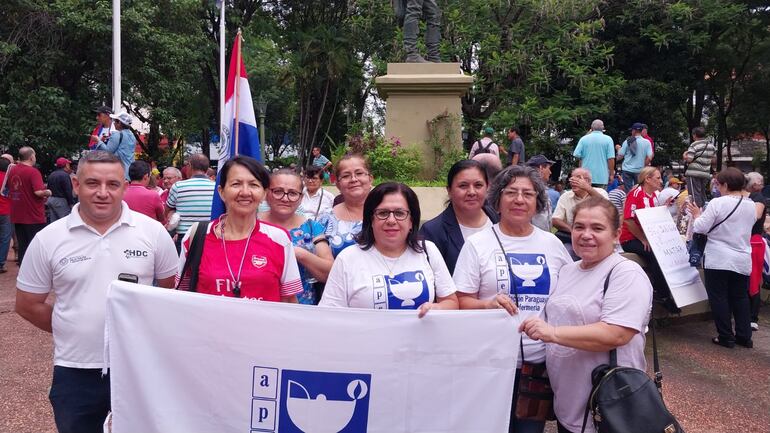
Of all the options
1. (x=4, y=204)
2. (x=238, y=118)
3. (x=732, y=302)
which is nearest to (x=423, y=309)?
(x=238, y=118)

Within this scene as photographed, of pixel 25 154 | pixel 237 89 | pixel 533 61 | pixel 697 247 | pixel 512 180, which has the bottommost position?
pixel 697 247

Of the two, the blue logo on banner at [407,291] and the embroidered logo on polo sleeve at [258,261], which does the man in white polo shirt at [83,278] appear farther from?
the blue logo on banner at [407,291]

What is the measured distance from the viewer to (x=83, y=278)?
109 inches

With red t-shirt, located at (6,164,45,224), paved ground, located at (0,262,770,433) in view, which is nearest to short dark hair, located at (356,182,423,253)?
paved ground, located at (0,262,770,433)

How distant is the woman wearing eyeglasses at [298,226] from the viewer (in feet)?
12.0

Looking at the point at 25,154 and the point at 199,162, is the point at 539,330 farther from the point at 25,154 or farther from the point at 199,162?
the point at 25,154

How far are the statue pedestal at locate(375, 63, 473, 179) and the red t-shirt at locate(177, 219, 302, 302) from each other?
762 centimetres

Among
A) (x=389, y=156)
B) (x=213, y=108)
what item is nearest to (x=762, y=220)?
(x=389, y=156)

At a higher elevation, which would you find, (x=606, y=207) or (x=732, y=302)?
(x=606, y=207)

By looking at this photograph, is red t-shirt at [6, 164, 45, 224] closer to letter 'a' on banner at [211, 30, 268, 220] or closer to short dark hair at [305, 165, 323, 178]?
short dark hair at [305, 165, 323, 178]

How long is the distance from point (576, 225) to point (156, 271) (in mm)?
2091

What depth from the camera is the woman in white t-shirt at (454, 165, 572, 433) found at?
9.85ft

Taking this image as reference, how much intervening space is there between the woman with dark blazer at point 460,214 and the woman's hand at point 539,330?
2.70ft

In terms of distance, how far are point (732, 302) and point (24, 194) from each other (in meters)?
10.8
